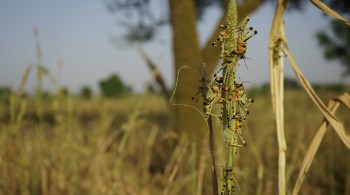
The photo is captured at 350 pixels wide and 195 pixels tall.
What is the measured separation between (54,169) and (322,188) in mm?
2912

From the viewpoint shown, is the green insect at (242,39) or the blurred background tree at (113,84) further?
the blurred background tree at (113,84)

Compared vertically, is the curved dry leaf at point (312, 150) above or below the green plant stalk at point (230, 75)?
below

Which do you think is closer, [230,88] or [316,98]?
[230,88]

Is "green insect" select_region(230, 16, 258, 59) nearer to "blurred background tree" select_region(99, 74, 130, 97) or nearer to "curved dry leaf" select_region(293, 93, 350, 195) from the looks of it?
"curved dry leaf" select_region(293, 93, 350, 195)

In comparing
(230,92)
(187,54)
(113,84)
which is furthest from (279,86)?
(113,84)

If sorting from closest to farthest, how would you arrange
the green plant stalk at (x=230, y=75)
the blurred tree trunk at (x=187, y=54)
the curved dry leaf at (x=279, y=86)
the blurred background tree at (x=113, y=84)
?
the green plant stalk at (x=230, y=75) < the curved dry leaf at (x=279, y=86) < the blurred tree trunk at (x=187, y=54) < the blurred background tree at (x=113, y=84)

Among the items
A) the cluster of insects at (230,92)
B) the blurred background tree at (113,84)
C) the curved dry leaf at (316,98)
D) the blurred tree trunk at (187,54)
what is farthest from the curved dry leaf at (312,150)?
the blurred background tree at (113,84)

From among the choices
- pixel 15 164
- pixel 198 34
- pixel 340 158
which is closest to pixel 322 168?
pixel 340 158

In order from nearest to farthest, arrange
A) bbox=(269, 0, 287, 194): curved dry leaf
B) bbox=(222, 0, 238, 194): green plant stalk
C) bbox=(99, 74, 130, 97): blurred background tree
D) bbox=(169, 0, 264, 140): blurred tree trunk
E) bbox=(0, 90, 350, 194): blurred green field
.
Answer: bbox=(222, 0, 238, 194): green plant stalk
bbox=(269, 0, 287, 194): curved dry leaf
bbox=(0, 90, 350, 194): blurred green field
bbox=(169, 0, 264, 140): blurred tree trunk
bbox=(99, 74, 130, 97): blurred background tree

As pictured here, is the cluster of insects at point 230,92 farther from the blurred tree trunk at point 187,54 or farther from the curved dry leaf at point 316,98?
the blurred tree trunk at point 187,54

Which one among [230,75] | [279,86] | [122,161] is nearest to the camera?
[230,75]

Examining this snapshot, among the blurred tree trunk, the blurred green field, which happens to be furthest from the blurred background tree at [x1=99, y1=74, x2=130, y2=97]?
the blurred tree trunk

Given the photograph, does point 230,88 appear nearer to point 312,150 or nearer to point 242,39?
point 242,39

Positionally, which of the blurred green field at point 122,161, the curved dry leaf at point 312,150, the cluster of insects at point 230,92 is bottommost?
the blurred green field at point 122,161
